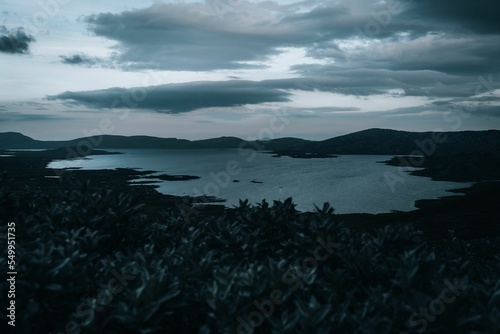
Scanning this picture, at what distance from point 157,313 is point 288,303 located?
1.23 meters

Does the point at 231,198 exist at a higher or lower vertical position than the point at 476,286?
lower

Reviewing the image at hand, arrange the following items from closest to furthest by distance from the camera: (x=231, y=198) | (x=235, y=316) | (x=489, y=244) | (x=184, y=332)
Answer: (x=235, y=316)
(x=184, y=332)
(x=489, y=244)
(x=231, y=198)

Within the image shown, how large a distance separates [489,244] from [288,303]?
10.9 meters

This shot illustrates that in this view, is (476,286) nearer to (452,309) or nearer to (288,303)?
(452,309)

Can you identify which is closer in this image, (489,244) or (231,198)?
(489,244)

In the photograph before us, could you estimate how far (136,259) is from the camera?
4.46 meters

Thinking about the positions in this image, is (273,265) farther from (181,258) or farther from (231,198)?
Result: (231,198)

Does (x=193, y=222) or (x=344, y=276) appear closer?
(x=344, y=276)

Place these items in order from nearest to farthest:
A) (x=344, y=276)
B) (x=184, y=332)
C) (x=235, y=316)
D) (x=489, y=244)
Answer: (x=235, y=316) < (x=184, y=332) < (x=344, y=276) < (x=489, y=244)

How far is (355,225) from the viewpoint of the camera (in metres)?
47.8

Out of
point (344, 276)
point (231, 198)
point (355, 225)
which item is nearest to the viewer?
point (344, 276)

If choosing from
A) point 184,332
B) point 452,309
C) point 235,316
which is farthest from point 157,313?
point 452,309

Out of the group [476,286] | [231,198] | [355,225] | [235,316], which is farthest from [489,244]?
[231,198]

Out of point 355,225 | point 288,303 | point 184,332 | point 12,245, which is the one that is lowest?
point 355,225
